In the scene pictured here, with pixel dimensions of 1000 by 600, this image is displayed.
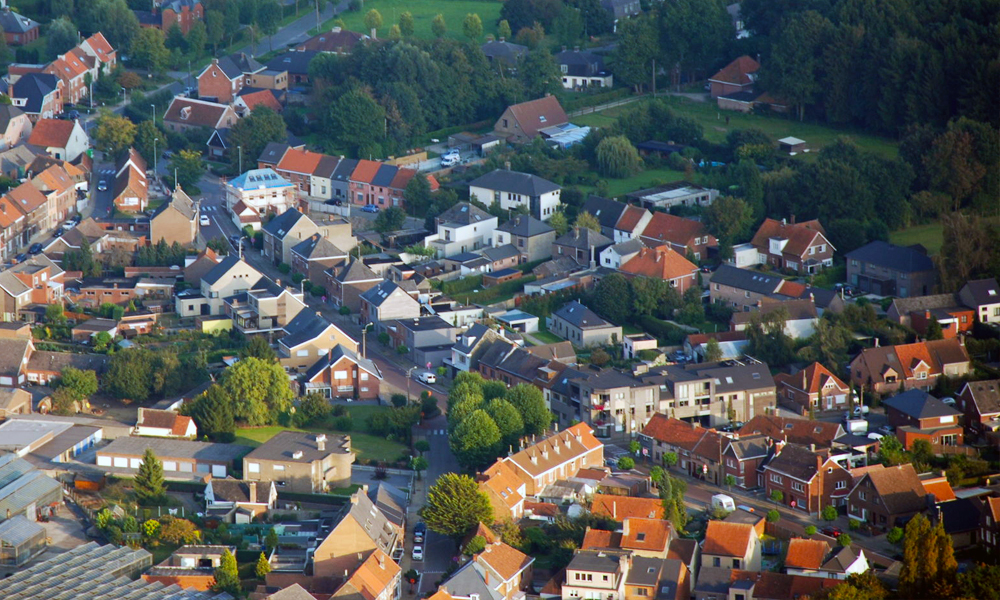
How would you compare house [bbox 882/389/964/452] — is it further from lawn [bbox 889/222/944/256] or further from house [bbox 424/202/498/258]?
house [bbox 424/202/498/258]

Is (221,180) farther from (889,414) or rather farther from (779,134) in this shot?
(889,414)

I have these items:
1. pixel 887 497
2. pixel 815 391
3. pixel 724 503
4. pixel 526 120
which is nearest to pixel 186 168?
pixel 526 120

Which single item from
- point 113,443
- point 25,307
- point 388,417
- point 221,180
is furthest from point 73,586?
point 221,180

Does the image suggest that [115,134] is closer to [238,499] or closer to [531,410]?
[531,410]

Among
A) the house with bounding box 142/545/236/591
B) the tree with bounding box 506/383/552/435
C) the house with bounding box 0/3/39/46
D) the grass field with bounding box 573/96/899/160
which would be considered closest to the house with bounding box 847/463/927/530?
the tree with bounding box 506/383/552/435

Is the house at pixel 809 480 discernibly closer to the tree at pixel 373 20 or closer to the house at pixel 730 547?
the house at pixel 730 547

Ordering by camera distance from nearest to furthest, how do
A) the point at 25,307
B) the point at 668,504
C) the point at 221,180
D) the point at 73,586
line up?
the point at 73,586 → the point at 668,504 → the point at 25,307 → the point at 221,180

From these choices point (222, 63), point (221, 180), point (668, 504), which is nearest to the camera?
point (668, 504)
